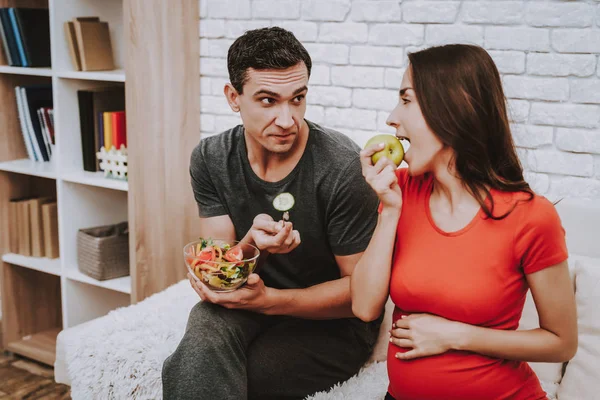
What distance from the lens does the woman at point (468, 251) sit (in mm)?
1236

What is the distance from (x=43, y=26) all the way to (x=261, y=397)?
204 cm

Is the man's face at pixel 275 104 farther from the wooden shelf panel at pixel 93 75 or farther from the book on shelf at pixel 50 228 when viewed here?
the book on shelf at pixel 50 228

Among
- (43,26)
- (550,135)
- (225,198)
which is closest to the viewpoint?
(225,198)

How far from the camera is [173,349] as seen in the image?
1.78 meters

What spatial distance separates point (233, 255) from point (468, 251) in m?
0.55

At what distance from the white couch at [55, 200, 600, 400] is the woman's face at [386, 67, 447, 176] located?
642 mm

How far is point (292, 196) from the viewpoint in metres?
1.69

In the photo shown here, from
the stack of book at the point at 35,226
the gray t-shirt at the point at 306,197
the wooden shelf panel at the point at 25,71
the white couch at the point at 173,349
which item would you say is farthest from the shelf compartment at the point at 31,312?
the gray t-shirt at the point at 306,197

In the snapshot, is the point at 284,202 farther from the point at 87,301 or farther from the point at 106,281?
the point at 87,301

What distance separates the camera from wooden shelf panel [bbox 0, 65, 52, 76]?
2.63 metres

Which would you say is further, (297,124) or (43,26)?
(43,26)

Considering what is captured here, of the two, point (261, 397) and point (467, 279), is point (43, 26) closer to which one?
point (261, 397)

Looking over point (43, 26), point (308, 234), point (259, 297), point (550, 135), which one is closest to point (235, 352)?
point (259, 297)

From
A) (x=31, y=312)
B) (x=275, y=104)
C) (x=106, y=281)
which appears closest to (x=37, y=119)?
(x=106, y=281)
